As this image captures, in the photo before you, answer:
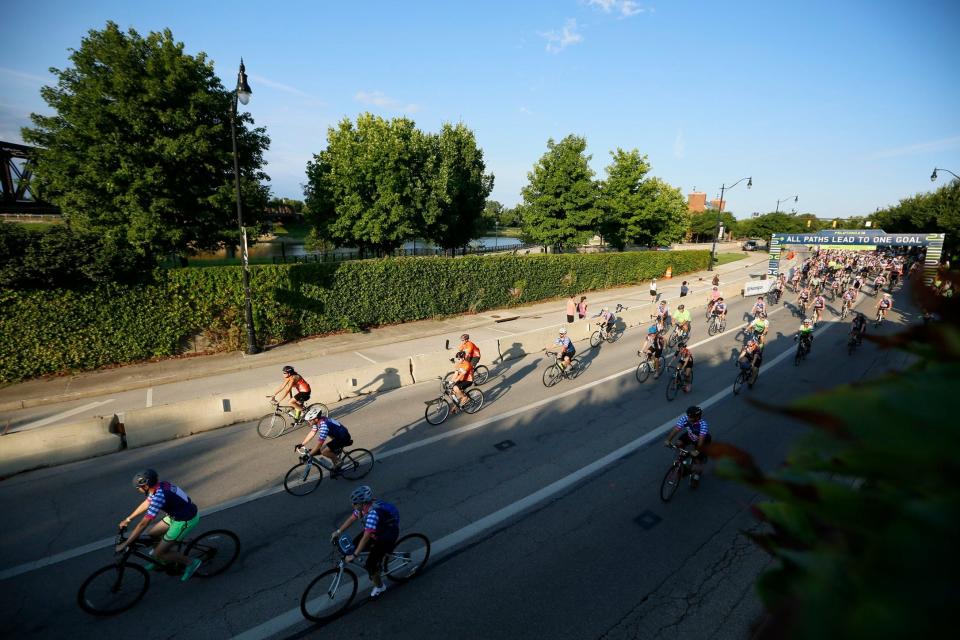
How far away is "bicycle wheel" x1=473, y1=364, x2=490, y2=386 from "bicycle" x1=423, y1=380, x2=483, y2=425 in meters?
1.98

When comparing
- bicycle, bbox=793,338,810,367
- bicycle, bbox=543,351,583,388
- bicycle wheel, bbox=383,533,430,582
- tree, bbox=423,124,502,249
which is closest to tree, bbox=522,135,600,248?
tree, bbox=423,124,502,249

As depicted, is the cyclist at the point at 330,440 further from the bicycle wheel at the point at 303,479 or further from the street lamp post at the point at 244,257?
the street lamp post at the point at 244,257

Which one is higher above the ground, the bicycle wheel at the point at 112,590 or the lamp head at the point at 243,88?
the lamp head at the point at 243,88

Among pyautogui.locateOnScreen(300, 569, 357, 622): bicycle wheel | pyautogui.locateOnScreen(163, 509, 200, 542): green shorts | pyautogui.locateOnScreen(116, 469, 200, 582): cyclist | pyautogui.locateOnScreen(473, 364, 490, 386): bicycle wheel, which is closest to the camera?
pyautogui.locateOnScreen(300, 569, 357, 622): bicycle wheel

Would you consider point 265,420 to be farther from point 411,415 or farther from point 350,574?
point 350,574

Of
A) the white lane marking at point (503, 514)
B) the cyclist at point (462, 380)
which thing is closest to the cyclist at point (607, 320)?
the white lane marking at point (503, 514)

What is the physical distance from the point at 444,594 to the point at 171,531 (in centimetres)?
405

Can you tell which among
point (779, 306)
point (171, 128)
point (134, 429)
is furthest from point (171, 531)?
point (779, 306)

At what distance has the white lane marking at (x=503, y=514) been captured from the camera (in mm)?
5707

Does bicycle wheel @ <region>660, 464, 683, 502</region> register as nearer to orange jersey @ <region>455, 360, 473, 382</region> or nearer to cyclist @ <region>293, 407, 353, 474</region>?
orange jersey @ <region>455, 360, 473, 382</region>

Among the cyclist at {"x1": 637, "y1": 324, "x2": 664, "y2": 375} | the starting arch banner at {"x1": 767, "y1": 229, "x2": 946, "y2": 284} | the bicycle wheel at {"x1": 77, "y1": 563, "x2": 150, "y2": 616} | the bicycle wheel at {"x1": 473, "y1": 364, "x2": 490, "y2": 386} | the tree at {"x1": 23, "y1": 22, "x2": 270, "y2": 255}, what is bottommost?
the bicycle wheel at {"x1": 77, "y1": 563, "x2": 150, "y2": 616}

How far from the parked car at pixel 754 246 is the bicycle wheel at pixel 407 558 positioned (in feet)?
332

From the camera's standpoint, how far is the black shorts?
5863 mm

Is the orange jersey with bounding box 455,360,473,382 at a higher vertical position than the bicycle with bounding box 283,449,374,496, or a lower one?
higher
